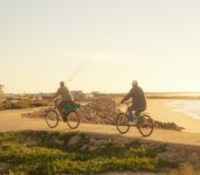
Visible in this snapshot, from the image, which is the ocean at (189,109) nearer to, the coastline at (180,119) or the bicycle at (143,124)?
the coastline at (180,119)

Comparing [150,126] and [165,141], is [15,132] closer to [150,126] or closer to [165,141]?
[150,126]

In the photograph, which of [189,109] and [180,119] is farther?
[189,109]

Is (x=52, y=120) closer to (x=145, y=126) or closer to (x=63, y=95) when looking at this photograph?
(x=63, y=95)

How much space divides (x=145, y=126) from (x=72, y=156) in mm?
4921

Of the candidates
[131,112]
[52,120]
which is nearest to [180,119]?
[52,120]

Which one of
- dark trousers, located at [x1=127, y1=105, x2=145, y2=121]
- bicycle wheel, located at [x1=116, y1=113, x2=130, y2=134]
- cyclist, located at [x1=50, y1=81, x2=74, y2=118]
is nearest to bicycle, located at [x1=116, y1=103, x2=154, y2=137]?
bicycle wheel, located at [x1=116, y1=113, x2=130, y2=134]

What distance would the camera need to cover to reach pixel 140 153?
55.0ft

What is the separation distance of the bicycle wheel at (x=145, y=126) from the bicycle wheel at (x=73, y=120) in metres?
4.28

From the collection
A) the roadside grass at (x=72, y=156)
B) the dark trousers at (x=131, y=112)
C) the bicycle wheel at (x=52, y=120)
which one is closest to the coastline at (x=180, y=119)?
the bicycle wheel at (x=52, y=120)

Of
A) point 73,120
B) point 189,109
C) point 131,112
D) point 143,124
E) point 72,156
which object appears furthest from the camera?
point 189,109

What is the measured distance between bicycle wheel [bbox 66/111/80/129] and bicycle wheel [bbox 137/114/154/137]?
4279mm

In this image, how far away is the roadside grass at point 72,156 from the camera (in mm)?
14469

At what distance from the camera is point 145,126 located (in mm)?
20250

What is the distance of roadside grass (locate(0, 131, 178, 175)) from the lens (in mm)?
14469
